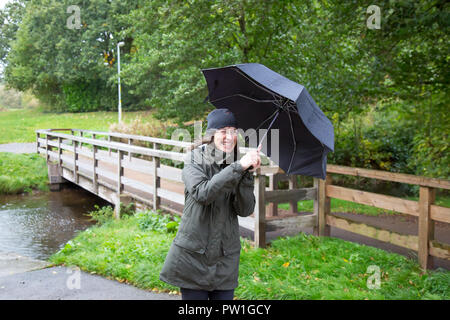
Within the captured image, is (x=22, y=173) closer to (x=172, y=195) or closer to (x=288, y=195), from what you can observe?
(x=172, y=195)

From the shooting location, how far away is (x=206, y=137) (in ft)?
8.87

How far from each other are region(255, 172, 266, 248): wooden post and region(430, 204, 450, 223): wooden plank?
76.6 inches

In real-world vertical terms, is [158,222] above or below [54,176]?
above

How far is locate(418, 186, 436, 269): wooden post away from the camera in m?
4.83

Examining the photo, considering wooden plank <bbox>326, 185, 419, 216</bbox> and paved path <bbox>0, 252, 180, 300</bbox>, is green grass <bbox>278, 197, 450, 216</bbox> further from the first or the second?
paved path <bbox>0, 252, 180, 300</bbox>

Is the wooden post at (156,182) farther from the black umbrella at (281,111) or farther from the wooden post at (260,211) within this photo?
the black umbrella at (281,111)

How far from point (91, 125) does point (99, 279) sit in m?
27.3

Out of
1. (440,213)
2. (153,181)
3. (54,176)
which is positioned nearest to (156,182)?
(153,181)

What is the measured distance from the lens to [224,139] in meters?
2.68

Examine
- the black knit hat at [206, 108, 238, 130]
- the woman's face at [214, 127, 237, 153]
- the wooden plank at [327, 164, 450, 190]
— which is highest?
the black knit hat at [206, 108, 238, 130]

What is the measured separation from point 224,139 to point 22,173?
14523 mm

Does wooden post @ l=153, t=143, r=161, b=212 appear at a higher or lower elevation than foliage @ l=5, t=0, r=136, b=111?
lower

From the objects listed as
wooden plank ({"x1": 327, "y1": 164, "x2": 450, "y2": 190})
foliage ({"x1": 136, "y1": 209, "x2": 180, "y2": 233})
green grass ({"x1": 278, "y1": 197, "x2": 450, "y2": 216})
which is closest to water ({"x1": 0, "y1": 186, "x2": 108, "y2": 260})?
foliage ({"x1": 136, "y1": 209, "x2": 180, "y2": 233})

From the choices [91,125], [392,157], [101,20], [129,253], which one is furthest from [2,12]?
[129,253]
